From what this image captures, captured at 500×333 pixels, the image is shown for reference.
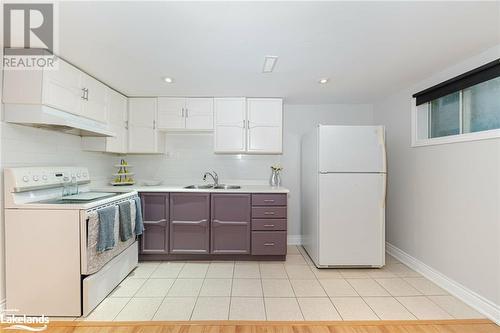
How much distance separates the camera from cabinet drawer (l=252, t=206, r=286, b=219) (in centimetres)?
324

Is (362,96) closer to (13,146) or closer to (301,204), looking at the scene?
(301,204)

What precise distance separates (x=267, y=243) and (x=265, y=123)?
1587 mm

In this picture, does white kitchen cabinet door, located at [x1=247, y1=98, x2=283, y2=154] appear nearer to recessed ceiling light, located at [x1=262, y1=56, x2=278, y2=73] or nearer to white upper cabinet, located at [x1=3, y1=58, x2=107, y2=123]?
recessed ceiling light, located at [x1=262, y1=56, x2=278, y2=73]

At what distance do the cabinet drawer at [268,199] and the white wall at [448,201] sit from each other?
5.09 feet

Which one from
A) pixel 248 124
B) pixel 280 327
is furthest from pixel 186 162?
pixel 280 327

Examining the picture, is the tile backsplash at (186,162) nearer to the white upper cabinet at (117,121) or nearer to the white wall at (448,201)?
the white upper cabinet at (117,121)

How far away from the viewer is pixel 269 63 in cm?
236

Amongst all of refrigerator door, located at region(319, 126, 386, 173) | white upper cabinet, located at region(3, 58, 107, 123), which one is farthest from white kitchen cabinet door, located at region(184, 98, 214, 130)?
refrigerator door, located at region(319, 126, 386, 173)

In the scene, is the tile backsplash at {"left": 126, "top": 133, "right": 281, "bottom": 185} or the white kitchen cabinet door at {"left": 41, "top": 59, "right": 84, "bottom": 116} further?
the tile backsplash at {"left": 126, "top": 133, "right": 281, "bottom": 185}

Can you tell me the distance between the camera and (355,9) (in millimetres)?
1578

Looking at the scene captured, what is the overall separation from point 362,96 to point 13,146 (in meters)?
3.90

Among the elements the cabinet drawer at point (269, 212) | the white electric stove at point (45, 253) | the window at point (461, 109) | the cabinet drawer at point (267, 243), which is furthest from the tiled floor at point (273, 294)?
the window at point (461, 109)

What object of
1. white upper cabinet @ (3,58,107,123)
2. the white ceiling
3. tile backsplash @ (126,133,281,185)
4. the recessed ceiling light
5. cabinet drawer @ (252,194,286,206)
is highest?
the white ceiling

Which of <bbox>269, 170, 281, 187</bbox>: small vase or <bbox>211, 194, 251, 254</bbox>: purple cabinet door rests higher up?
<bbox>269, 170, 281, 187</bbox>: small vase
